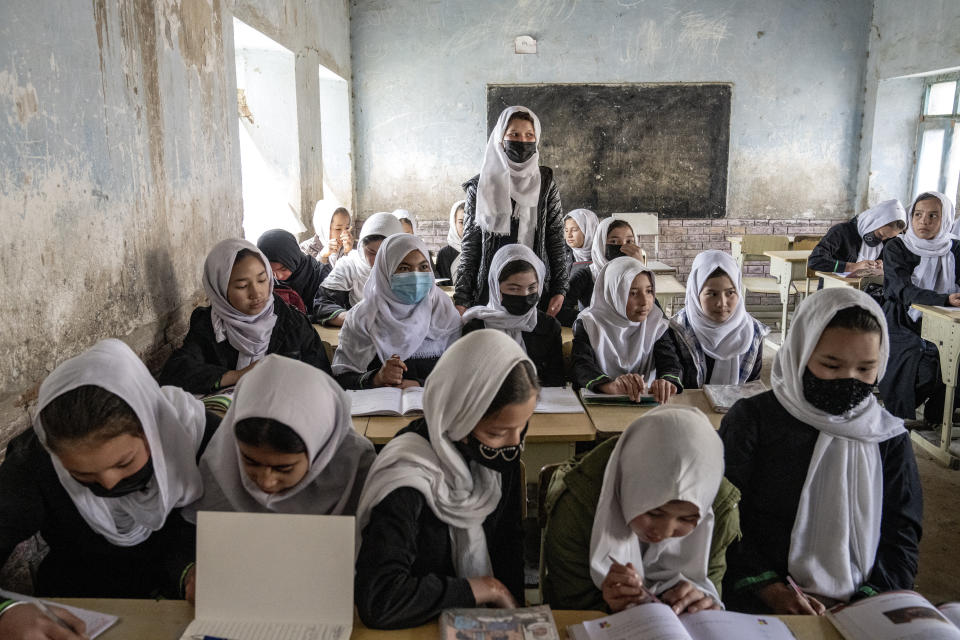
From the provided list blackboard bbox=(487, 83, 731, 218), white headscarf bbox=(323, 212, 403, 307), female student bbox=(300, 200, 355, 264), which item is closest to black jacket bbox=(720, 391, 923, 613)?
white headscarf bbox=(323, 212, 403, 307)

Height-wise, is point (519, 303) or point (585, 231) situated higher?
point (585, 231)

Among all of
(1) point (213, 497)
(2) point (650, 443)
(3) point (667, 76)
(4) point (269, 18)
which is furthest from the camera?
(3) point (667, 76)

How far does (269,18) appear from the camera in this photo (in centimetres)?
430

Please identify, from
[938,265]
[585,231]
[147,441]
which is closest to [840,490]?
[147,441]

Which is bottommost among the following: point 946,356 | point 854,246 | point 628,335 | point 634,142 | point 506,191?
point 946,356

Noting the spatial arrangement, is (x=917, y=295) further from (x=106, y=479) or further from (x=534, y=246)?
(x=106, y=479)

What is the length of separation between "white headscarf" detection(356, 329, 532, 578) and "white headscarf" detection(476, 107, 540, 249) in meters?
2.32

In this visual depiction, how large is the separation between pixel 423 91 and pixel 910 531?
6.16 metres

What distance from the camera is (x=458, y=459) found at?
140 centimetres

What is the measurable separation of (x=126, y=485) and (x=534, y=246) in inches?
106

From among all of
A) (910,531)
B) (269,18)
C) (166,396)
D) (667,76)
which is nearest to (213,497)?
(166,396)

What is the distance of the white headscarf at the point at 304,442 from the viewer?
137cm

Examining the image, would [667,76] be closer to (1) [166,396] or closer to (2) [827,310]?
(2) [827,310]

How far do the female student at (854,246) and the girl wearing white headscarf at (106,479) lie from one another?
4.45m
